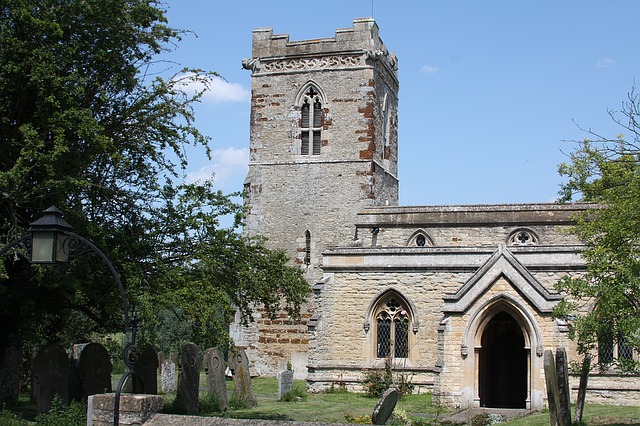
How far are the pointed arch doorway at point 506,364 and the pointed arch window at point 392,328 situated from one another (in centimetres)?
262

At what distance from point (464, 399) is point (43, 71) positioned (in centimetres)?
1244

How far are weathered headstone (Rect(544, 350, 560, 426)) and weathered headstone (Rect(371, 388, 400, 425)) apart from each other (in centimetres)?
305

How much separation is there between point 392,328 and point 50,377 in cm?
1137

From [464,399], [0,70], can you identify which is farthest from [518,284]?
[0,70]

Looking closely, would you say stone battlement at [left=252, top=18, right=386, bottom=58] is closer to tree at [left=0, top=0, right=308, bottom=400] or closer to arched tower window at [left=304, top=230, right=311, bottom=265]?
arched tower window at [left=304, top=230, right=311, bottom=265]

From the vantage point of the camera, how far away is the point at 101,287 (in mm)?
16656

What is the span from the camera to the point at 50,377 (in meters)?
16.7

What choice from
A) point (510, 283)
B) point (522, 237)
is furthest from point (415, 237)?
point (510, 283)

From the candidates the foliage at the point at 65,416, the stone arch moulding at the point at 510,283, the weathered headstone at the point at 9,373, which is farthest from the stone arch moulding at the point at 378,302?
the foliage at the point at 65,416

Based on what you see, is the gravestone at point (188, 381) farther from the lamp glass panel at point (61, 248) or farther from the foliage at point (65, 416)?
the lamp glass panel at point (61, 248)

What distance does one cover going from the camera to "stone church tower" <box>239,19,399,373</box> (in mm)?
31562

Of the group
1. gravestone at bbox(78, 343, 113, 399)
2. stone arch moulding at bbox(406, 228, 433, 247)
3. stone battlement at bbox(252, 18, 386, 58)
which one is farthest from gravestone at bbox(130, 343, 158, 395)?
stone battlement at bbox(252, 18, 386, 58)

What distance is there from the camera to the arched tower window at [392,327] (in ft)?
82.1

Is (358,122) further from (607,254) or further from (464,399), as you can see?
(607,254)
